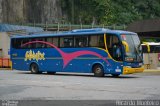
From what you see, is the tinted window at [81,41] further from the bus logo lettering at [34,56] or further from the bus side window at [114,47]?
the bus logo lettering at [34,56]

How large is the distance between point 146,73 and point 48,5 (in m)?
61.0

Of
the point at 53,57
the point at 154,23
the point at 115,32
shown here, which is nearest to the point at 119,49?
the point at 115,32

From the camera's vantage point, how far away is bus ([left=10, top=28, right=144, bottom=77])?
27812 millimetres

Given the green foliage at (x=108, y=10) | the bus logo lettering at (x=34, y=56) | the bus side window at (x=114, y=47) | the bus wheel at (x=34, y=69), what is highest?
the green foliage at (x=108, y=10)

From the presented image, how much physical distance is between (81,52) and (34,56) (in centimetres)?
511

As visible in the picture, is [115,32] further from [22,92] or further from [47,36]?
[22,92]

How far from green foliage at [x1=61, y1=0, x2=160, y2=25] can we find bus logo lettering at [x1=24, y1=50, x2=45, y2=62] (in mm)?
54582

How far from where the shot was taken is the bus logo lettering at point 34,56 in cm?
3303

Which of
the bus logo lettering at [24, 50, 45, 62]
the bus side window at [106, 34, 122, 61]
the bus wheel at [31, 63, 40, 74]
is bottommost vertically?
the bus wheel at [31, 63, 40, 74]

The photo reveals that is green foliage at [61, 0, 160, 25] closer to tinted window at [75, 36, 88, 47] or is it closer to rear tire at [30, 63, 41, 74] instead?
rear tire at [30, 63, 41, 74]

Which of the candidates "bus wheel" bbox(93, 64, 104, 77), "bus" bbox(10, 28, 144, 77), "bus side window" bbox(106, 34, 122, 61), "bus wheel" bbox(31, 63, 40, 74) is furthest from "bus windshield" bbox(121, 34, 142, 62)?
"bus wheel" bbox(31, 63, 40, 74)

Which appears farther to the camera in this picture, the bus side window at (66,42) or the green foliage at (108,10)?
the green foliage at (108,10)

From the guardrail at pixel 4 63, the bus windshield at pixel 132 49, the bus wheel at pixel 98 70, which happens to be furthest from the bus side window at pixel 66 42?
the guardrail at pixel 4 63

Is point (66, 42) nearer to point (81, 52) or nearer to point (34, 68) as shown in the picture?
point (81, 52)
